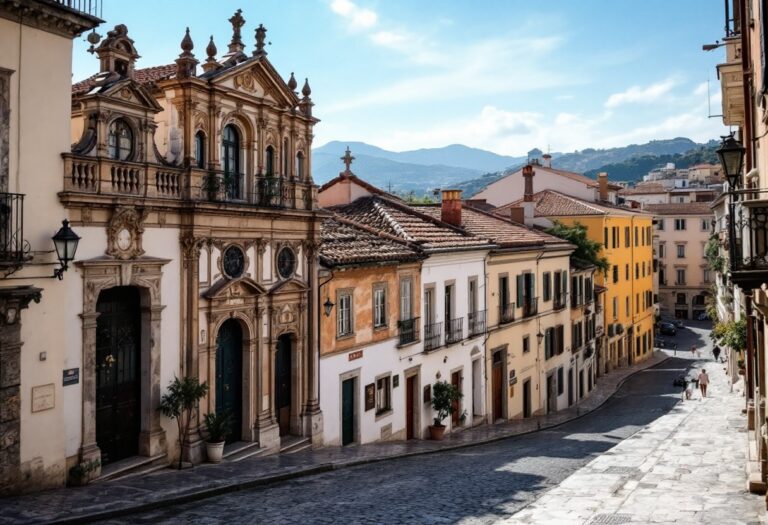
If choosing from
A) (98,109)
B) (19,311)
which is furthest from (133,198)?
(19,311)

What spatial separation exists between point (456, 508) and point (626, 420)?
21490mm

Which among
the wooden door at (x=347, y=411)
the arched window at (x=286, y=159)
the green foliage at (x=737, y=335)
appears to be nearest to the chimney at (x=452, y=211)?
Answer: the green foliage at (x=737, y=335)

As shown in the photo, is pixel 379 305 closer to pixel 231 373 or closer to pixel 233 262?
pixel 231 373

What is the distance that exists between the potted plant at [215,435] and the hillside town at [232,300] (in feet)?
0.18

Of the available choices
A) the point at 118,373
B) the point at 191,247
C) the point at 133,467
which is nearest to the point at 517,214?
the point at 191,247

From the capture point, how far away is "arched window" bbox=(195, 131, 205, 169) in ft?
57.6

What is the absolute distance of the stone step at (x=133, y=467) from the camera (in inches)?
580

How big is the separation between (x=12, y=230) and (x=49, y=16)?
12.6 ft

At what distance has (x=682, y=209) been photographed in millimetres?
85500

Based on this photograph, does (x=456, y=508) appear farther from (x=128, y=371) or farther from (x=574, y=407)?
(x=574, y=407)

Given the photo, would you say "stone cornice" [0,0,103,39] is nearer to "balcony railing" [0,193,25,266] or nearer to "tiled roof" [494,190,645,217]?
"balcony railing" [0,193,25,266]

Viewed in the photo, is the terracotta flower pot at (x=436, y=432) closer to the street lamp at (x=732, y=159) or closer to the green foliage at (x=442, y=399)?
the green foliage at (x=442, y=399)

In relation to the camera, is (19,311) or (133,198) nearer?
(19,311)

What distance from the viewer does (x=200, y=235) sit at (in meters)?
16.9
